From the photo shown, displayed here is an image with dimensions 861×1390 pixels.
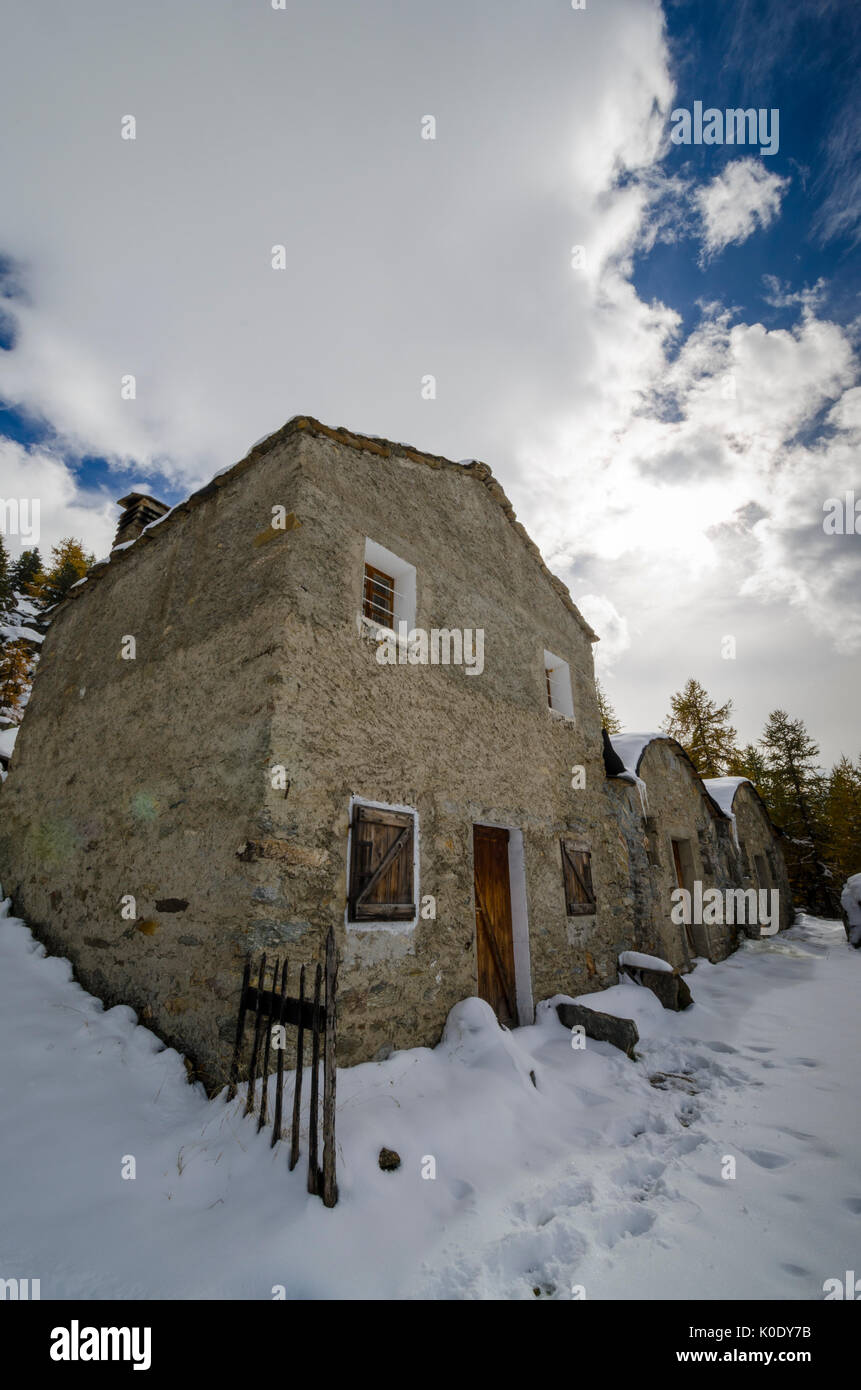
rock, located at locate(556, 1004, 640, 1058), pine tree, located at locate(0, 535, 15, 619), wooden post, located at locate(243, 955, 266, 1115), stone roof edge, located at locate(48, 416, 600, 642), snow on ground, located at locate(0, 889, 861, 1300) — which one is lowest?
rock, located at locate(556, 1004, 640, 1058)

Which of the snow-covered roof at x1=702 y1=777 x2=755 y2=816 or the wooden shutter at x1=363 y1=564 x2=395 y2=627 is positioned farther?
the snow-covered roof at x1=702 y1=777 x2=755 y2=816

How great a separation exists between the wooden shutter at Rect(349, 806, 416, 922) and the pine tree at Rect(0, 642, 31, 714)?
19659 mm

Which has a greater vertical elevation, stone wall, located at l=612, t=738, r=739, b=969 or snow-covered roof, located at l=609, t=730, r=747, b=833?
snow-covered roof, located at l=609, t=730, r=747, b=833

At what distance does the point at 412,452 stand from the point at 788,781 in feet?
84.8

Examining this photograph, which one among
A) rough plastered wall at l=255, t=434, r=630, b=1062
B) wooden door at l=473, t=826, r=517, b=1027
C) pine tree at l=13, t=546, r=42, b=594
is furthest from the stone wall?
pine tree at l=13, t=546, r=42, b=594

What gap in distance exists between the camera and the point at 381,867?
4.92 m

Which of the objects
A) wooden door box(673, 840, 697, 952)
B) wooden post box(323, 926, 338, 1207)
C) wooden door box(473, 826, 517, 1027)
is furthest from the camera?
wooden door box(673, 840, 697, 952)

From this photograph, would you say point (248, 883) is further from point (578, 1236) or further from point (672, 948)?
point (672, 948)

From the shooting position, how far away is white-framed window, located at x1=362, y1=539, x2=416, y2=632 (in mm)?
6113

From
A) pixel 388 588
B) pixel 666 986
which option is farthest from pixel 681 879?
pixel 388 588

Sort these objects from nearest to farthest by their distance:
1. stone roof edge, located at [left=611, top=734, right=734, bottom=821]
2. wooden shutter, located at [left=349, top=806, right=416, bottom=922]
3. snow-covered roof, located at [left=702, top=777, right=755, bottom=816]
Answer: wooden shutter, located at [left=349, top=806, right=416, bottom=922] < stone roof edge, located at [left=611, top=734, right=734, bottom=821] < snow-covered roof, located at [left=702, top=777, right=755, bottom=816]

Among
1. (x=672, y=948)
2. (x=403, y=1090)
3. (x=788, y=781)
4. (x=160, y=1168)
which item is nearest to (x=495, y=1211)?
(x=403, y=1090)

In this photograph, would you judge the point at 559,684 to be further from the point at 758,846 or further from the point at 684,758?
the point at 758,846

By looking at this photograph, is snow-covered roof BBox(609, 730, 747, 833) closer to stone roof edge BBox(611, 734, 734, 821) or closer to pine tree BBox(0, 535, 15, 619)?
stone roof edge BBox(611, 734, 734, 821)
